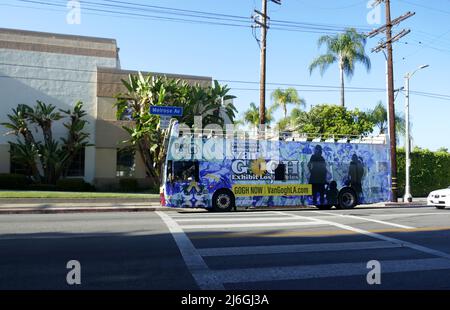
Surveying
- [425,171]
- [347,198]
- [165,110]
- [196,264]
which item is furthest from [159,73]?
[196,264]

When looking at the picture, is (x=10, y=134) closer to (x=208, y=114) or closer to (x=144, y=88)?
(x=144, y=88)

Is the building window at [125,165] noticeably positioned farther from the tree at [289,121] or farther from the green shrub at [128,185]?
the tree at [289,121]

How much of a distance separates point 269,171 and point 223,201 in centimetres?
243

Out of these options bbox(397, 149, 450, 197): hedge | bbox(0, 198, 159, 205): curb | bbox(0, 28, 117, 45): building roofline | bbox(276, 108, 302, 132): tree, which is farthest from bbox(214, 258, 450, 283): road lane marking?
bbox(276, 108, 302, 132): tree

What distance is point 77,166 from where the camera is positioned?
29.5 m

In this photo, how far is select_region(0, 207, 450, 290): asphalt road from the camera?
20.0ft

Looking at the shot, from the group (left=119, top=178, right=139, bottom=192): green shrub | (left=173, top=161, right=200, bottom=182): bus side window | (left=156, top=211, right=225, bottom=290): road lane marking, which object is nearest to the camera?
(left=156, top=211, right=225, bottom=290): road lane marking

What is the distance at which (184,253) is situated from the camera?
26.2 feet

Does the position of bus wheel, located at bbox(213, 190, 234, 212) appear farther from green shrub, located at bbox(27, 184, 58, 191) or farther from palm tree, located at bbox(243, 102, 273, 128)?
palm tree, located at bbox(243, 102, 273, 128)

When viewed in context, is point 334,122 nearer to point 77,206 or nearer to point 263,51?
point 263,51

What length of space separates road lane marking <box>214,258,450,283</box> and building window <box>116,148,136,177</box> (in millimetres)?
24077

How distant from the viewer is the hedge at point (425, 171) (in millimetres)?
29047

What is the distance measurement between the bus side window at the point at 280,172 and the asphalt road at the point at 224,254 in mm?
5865
